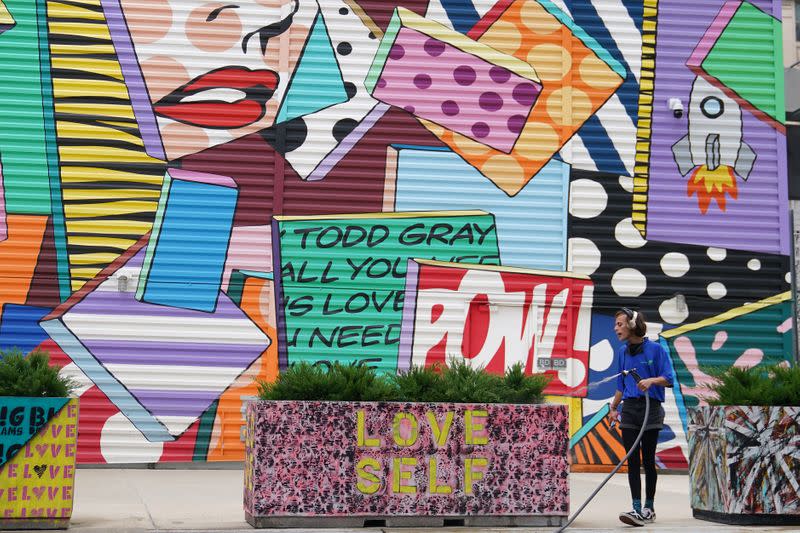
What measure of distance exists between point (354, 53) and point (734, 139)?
6.46 meters

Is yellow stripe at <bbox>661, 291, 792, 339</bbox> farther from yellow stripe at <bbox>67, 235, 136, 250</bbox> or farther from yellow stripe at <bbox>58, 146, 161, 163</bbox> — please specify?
yellow stripe at <bbox>58, 146, 161, 163</bbox>

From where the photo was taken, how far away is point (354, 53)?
16156 mm

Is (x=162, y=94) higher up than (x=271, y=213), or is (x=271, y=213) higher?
(x=162, y=94)

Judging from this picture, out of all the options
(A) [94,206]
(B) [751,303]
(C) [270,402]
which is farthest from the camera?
(B) [751,303]

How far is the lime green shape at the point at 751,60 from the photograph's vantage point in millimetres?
16984

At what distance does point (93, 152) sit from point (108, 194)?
0.70 metres

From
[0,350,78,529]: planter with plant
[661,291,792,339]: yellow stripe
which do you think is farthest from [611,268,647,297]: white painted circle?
[0,350,78,529]: planter with plant

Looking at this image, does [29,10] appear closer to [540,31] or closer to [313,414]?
[540,31]

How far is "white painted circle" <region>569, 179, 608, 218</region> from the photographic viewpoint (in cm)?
1636

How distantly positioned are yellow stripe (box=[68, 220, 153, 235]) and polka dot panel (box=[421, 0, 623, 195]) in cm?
554

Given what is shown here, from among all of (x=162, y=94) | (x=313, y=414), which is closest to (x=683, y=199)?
(x=162, y=94)

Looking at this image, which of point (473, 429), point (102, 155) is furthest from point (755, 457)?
point (102, 155)

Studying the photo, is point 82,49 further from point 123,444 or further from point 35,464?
point 35,464

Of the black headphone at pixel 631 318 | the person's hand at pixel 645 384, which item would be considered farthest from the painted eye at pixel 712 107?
the person's hand at pixel 645 384
